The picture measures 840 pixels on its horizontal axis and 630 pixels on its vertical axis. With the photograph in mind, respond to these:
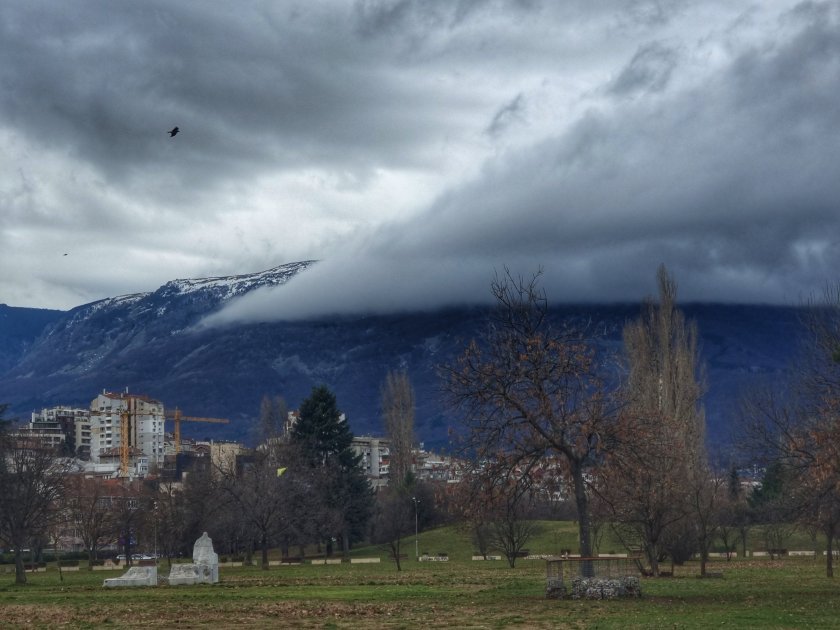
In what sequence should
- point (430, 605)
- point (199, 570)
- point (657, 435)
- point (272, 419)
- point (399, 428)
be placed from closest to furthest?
point (430, 605) → point (657, 435) → point (199, 570) → point (399, 428) → point (272, 419)

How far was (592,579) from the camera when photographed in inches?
1526

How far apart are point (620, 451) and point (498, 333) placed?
653 cm

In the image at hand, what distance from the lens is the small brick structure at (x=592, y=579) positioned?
38531 millimetres

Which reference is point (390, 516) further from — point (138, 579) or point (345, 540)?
point (138, 579)

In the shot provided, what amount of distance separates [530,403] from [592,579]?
23.1ft

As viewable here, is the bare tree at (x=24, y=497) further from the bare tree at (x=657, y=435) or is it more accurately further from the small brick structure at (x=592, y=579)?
the small brick structure at (x=592, y=579)

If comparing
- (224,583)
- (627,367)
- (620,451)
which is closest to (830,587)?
(620,451)

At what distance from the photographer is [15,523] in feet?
237

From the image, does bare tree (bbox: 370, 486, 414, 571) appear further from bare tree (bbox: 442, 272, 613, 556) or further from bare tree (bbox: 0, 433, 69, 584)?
bare tree (bbox: 442, 272, 613, 556)

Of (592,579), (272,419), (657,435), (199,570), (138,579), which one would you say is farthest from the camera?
(272,419)

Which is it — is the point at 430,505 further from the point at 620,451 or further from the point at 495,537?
the point at 620,451

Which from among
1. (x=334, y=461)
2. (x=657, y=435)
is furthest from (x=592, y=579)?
(x=334, y=461)

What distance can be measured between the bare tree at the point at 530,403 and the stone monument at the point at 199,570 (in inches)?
913

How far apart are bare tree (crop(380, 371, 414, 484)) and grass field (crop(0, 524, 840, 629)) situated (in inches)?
3188
